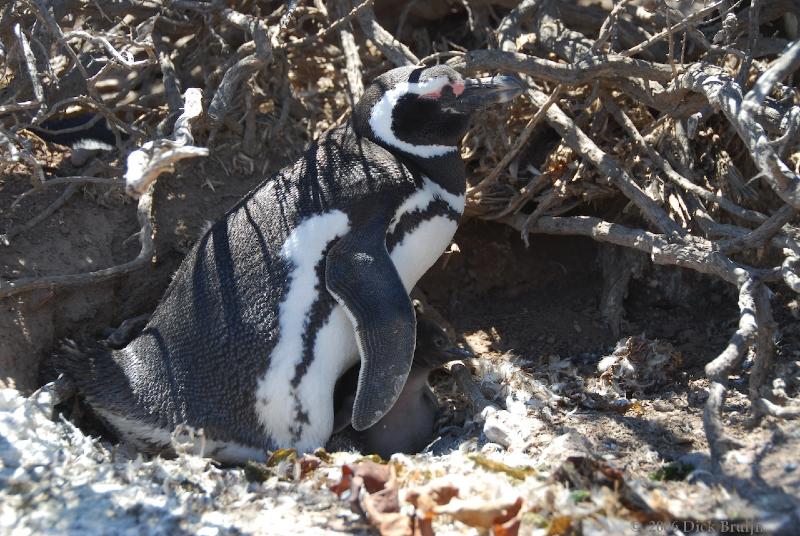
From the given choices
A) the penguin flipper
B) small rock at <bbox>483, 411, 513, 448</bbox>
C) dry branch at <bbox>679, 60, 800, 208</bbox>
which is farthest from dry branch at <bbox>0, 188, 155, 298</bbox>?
dry branch at <bbox>679, 60, 800, 208</bbox>

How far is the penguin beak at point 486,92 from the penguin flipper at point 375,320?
0.57m

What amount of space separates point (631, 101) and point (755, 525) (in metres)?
1.85

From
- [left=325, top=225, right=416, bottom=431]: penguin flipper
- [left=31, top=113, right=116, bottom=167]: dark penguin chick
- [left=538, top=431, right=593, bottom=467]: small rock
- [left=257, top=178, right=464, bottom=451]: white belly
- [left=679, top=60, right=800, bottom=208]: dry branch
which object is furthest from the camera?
[left=31, top=113, right=116, bottom=167]: dark penguin chick

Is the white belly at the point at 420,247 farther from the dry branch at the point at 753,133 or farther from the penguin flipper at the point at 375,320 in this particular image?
the dry branch at the point at 753,133

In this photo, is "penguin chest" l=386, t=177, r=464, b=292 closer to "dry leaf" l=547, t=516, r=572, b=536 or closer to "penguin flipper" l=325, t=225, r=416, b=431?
"penguin flipper" l=325, t=225, r=416, b=431

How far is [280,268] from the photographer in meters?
2.53

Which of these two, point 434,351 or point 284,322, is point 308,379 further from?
point 434,351

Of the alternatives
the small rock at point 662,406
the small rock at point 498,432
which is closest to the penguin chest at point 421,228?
the small rock at point 498,432

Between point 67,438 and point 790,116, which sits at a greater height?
point 790,116

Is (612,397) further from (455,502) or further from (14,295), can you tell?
(14,295)

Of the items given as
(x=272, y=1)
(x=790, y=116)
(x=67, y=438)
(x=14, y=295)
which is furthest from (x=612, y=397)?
(x=272, y=1)

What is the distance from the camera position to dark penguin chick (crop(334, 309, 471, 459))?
2.66 meters

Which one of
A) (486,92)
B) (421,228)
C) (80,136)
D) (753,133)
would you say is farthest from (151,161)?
(80,136)

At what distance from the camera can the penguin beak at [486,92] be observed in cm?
269
